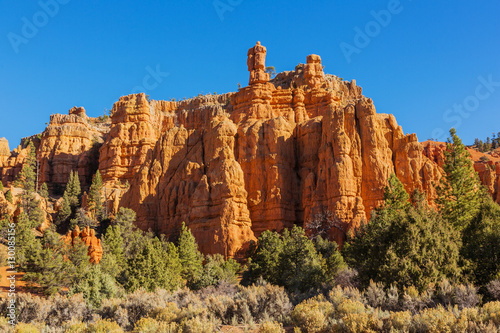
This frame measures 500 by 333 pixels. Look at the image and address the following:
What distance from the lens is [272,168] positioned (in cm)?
6062

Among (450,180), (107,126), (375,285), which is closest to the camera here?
(375,285)

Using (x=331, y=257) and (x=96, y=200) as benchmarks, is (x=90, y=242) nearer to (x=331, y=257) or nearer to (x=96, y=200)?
(x=96, y=200)

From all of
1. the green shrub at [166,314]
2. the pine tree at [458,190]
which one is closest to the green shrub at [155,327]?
the green shrub at [166,314]

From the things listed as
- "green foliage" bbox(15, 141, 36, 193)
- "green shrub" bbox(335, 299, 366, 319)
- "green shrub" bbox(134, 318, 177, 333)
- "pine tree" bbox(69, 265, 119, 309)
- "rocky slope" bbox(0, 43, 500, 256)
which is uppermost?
"green foliage" bbox(15, 141, 36, 193)

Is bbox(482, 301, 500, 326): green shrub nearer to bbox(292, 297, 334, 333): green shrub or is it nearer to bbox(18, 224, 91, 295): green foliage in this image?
bbox(292, 297, 334, 333): green shrub

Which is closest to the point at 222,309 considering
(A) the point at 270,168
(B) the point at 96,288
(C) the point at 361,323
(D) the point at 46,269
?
(C) the point at 361,323

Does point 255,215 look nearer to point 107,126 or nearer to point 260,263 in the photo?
point 260,263

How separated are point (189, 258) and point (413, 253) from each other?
25.5 meters

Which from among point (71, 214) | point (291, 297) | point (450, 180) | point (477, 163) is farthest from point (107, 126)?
point (291, 297)

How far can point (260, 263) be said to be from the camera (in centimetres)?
4722

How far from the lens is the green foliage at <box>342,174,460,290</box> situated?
30.1 meters

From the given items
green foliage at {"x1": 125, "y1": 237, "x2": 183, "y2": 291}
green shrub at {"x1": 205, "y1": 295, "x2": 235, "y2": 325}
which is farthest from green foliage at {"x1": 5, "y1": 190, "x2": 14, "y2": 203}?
green shrub at {"x1": 205, "y1": 295, "x2": 235, "y2": 325}

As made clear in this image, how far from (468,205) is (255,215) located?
898 inches

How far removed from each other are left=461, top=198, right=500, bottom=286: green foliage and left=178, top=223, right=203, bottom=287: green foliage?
23.2 metres
